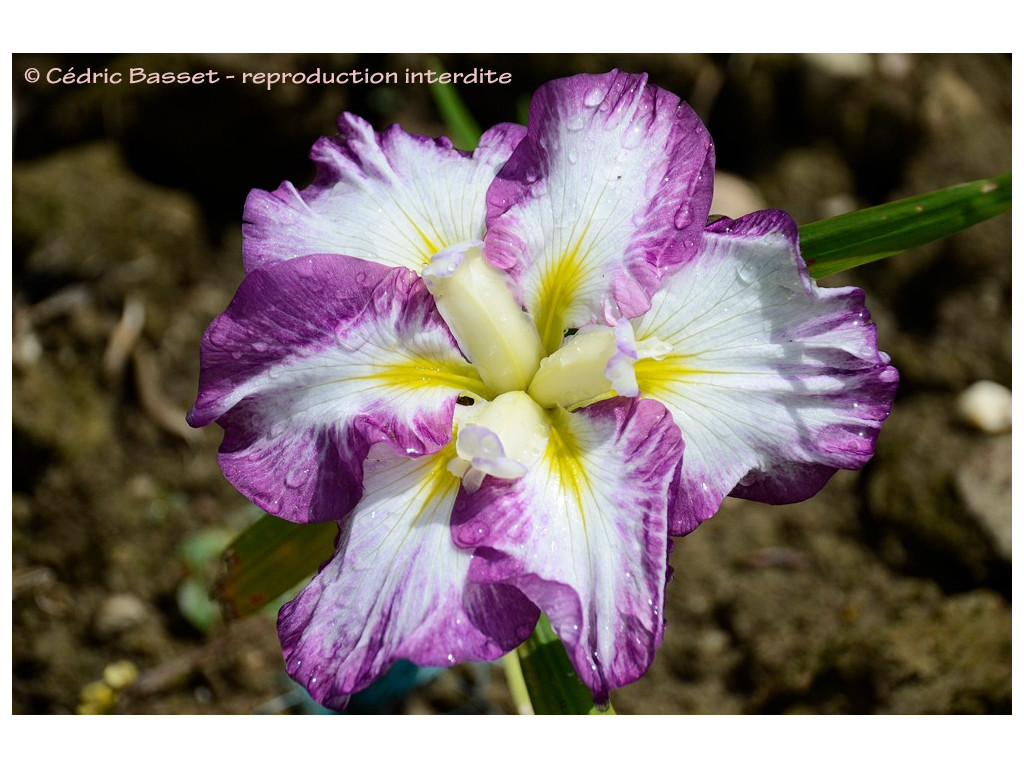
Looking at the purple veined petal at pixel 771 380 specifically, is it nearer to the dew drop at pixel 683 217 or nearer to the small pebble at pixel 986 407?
the dew drop at pixel 683 217

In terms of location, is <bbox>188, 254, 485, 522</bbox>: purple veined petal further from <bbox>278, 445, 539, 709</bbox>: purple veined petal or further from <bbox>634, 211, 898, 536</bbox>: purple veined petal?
<bbox>634, 211, 898, 536</bbox>: purple veined petal

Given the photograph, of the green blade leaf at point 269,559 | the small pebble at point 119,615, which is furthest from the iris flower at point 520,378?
the small pebble at point 119,615

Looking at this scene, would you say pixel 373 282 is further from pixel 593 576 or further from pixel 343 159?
pixel 593 576

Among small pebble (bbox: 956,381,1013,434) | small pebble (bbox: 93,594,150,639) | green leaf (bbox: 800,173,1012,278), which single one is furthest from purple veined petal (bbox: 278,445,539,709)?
small pebble (bbox: 956,381,1013,434)

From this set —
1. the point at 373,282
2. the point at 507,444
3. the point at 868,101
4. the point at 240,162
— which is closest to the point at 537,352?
the point at 507,444

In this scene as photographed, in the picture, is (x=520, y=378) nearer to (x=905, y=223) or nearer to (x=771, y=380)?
(x=771, y=380)

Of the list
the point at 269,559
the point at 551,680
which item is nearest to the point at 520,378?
the point at 551,680
